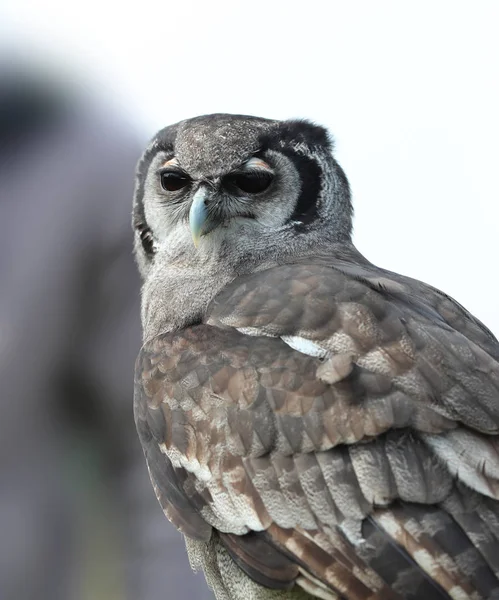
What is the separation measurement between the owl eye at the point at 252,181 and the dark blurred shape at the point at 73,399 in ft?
7.96

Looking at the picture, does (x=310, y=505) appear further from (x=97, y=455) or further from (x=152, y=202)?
(x=97, y=455)

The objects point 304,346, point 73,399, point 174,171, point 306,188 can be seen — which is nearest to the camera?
point 304,346

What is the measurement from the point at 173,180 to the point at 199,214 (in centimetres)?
36

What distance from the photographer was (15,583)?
672cm

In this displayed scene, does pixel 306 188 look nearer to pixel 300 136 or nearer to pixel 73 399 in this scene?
pixel 300 136

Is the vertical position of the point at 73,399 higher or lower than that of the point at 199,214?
lower

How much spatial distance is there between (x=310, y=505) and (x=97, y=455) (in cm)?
412

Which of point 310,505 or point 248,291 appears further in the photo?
point 248,291

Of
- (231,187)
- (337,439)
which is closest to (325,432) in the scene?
(337,439)

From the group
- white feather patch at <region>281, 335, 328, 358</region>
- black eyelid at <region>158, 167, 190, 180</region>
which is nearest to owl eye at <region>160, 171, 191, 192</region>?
black eyelid at <region>158, 167, 190, 180</region>

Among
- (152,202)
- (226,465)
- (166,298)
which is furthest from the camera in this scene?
(152,202)

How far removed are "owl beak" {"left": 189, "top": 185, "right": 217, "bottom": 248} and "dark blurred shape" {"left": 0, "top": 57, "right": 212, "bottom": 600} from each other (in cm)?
249

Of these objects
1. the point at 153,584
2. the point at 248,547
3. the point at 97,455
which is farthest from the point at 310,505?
the point at 97,455

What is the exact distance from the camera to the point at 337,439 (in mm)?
3230
